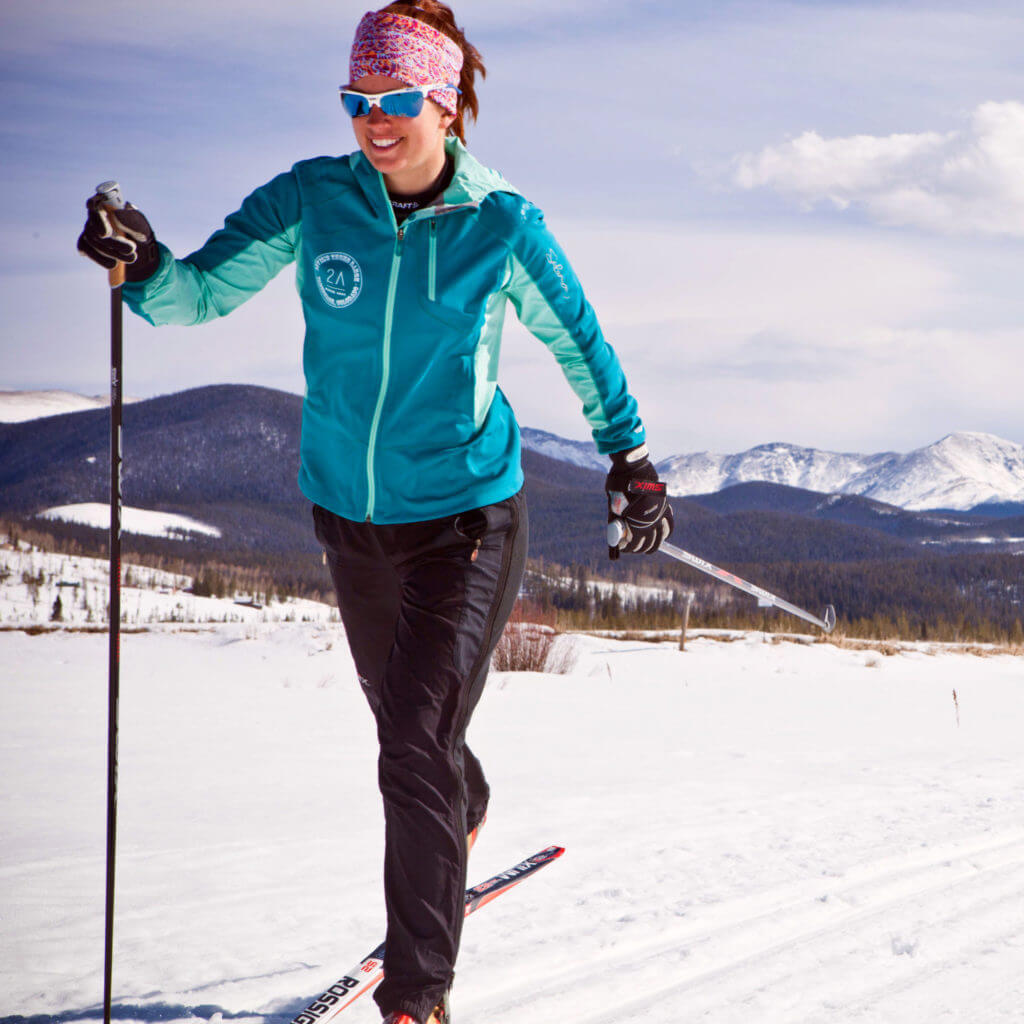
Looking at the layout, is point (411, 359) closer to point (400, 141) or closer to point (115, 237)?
point (400, 141)

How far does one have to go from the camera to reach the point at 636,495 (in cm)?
234

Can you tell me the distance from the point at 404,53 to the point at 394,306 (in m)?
0.58

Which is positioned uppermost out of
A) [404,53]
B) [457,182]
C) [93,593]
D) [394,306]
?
[404,53]

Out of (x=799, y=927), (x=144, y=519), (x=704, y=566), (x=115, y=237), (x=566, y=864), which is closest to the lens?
(x=115, y=237)

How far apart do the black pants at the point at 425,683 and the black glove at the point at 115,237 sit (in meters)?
0.72

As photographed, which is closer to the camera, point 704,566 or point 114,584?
point 114,584

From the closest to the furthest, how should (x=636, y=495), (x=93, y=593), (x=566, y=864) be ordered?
(x=636, y=495), (x=566, y=864), (x=93, y=593)

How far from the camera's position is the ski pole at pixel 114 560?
6.13 feet

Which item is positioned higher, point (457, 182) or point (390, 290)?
point (457, 182)

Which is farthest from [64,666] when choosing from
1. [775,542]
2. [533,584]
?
[775,542]

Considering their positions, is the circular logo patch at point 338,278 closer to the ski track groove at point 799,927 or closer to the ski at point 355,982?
the ski at point 355,982

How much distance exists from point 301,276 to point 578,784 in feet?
10.7

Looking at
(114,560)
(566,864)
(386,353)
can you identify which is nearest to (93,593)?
(566,864)

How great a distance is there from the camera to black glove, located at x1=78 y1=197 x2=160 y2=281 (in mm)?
1833
